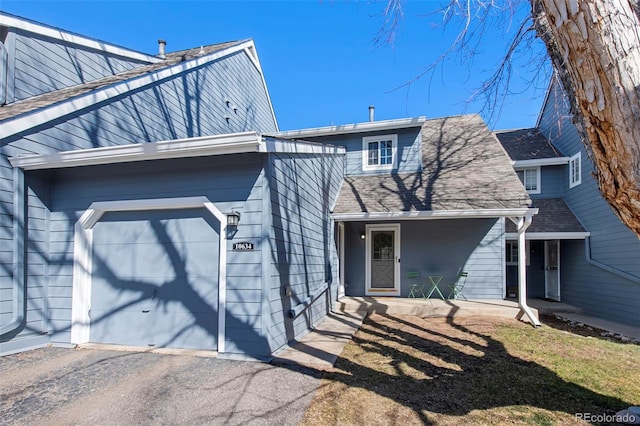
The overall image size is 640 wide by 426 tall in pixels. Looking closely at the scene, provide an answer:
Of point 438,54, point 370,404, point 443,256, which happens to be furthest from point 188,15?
point 370,404

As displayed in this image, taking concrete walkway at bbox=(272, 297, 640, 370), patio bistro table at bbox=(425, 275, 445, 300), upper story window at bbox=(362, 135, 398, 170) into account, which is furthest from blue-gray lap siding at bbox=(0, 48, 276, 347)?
patio bistro table at bbox=(425, 275, 445, 300)

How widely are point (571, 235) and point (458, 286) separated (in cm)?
373

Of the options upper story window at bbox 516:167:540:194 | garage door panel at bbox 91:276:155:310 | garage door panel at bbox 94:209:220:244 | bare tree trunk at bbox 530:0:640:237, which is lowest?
garage door panel at bbox 91:276:155:310

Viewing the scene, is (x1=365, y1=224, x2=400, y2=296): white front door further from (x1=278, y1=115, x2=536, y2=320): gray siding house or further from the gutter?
the gutter

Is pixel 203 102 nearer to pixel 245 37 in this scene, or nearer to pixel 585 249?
pixel 245 37

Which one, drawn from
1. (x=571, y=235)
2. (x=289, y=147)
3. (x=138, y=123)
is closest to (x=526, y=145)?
(x=571, y=235)

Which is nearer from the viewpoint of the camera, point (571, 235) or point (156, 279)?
point (156, 279)

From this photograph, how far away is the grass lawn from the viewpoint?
123 inches

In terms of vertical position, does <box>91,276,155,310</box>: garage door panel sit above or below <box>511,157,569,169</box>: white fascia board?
below

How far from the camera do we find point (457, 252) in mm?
8734

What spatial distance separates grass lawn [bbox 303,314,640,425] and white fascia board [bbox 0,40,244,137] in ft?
17.6

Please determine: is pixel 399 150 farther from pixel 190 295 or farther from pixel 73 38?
pixel 73 38

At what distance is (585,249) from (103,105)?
12186 millimetres

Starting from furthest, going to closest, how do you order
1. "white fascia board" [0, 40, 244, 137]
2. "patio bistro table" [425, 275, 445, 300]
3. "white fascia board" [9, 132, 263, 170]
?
"patio bistro table" [425, 275, 445, 300], "white fascia board" [0, 40, 244, 137], "white fascia board" [9, 132, 263, 170]
